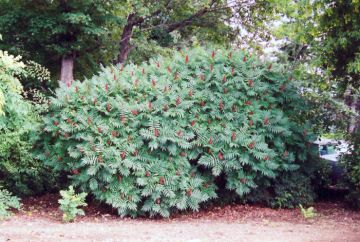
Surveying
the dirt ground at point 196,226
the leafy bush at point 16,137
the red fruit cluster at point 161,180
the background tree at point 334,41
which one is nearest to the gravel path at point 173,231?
the dirt ground at point 196,226

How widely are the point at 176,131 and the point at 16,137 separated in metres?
3.02

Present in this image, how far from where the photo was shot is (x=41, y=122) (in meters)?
8.69

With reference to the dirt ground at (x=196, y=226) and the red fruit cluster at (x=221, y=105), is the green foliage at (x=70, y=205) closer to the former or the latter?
the dirt ground at (x=196, y=226)

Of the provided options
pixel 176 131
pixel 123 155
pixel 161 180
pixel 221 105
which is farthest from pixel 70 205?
pixel 221 105

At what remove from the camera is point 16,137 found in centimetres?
855

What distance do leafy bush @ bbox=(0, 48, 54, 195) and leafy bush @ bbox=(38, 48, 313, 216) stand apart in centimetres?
47

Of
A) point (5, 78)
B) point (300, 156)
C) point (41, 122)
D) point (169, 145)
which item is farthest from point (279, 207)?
point (5, 78)

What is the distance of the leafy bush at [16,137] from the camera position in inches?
302

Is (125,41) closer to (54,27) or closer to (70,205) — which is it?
(54,27)

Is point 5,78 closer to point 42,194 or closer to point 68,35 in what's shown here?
point 42,194

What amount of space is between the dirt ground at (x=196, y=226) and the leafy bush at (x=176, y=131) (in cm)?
39

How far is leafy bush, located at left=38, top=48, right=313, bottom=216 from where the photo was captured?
7570 mm

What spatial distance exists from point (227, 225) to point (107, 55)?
350 inches

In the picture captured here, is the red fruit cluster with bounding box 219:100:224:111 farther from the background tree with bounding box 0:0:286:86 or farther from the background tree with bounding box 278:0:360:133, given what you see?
the background tree with bounding box 0:0:286:86
